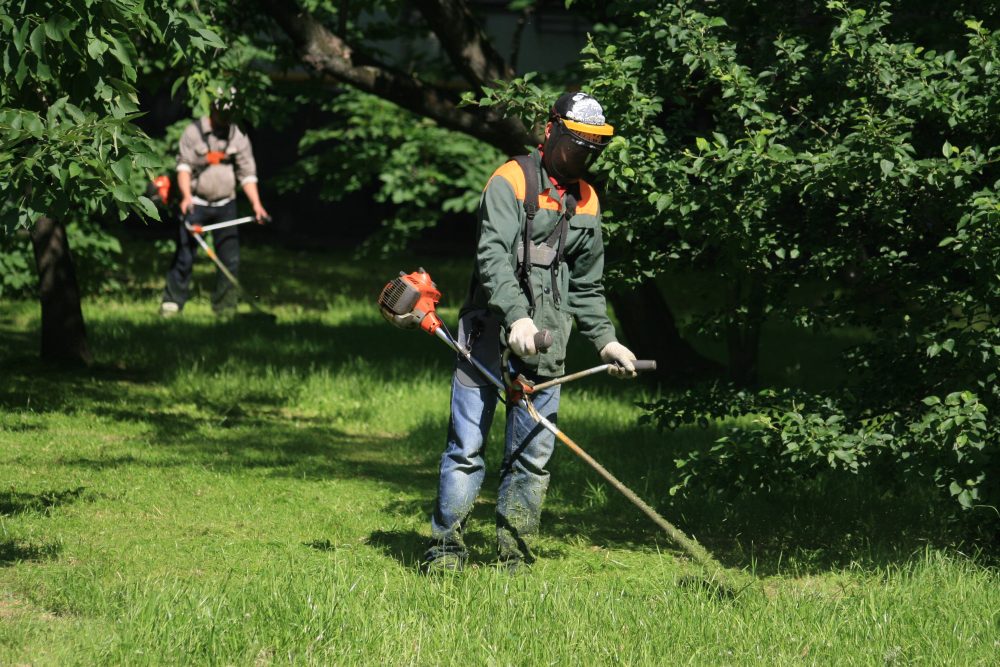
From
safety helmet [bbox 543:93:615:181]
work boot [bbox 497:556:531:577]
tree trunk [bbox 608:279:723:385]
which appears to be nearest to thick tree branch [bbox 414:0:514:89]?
tree trunk [bbox 608:279:723:385]

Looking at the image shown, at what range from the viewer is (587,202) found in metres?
5.18

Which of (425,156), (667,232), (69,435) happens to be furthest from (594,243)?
(425,156)

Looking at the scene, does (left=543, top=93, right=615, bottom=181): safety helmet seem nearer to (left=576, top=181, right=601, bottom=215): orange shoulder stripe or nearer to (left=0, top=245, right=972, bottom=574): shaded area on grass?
(left=576, top=181, right=601, bottom=215): orange shoulder stripe

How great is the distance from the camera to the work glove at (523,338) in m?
4.64

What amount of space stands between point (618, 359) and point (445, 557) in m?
1.02

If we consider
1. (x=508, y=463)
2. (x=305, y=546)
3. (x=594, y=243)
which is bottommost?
(x=305, y=546)

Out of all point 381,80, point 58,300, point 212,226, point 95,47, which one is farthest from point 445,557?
point 212,226

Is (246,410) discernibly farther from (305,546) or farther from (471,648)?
(471,648)

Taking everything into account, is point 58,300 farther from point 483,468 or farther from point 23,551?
point 483,468

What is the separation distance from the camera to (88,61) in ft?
15.6

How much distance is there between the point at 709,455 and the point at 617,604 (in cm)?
95

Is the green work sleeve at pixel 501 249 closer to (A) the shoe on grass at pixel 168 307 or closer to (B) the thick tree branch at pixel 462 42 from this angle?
(B) the thick tree branch at pixel 462 42

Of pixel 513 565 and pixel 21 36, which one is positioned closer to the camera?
pixel 21 36

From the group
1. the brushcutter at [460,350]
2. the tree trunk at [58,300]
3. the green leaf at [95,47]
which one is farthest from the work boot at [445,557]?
the tree trunk at [58,300]
